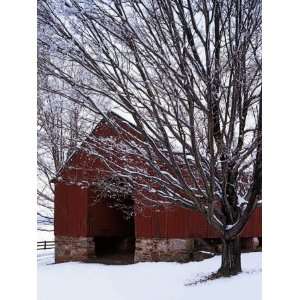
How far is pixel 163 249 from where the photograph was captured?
3.09 meters

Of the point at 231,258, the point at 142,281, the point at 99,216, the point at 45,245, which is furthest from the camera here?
the point at 99,216

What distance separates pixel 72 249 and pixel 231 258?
3.02ft

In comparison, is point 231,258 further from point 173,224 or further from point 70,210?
point 70,210

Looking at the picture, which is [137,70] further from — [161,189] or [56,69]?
[161,189]

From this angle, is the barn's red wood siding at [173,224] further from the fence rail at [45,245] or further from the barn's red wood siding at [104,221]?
the fence rail at [45,245]

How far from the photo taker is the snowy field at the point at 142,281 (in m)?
2.89

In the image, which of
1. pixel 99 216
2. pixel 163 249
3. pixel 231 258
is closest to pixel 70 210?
pixel 99 216

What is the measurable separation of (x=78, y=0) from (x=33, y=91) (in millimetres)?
575

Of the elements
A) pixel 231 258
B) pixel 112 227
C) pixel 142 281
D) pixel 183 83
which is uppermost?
pixel 183 83

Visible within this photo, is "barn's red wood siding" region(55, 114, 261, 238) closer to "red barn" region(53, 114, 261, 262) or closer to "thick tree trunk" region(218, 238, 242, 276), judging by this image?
"red barn" region(53, 114, 261, 262)

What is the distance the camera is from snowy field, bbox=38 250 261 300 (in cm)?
289
